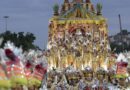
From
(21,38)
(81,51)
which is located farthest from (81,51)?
(21,38)

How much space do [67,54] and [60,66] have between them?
1480 mm

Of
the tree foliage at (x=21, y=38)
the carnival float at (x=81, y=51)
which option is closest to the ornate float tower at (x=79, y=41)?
the carnival float at (x=81, y=51)

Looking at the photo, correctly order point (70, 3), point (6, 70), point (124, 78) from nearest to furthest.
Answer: point (6, 70) < point (124, 78) < point (70, 3)

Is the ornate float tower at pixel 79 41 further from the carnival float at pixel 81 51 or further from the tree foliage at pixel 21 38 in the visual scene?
the tree foliage at pixel 21 38

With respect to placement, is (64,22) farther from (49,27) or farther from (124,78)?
(124,78)

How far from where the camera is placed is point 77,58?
202 feet

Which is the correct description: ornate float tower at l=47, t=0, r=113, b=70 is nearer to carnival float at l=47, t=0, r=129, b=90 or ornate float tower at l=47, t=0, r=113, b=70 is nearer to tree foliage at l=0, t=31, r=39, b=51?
carnival float at l=47, t=0, r=129, b=90

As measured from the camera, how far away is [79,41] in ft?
201

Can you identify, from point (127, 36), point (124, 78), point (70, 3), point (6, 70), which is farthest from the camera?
point (127, 36)

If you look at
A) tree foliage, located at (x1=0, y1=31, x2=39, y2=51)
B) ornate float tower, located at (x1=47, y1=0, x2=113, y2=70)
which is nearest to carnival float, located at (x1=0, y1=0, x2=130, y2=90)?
ornate float tower, located at (x1=47, y1=0, x2=113, y2=70)

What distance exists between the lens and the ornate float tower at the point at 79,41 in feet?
201

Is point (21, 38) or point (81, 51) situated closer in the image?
point (81, 51)

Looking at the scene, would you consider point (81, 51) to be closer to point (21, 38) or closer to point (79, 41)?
point (79, 41)

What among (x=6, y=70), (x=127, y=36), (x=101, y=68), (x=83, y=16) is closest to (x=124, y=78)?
(x=101, y=68)
